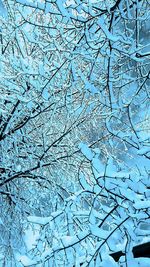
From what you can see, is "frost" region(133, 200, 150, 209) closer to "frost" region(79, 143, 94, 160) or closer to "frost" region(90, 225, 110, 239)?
"frost" region(90, 225, 110, 239)

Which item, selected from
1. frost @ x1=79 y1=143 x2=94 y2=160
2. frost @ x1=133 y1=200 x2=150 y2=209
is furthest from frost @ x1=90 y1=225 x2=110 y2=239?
frost @ x1=79 y1=143 x2=94 y2=160

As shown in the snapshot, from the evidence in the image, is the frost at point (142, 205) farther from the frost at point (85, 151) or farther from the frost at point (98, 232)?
the frost at point (85, 151)

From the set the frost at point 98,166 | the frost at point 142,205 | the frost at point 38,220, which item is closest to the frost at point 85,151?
the frost at point 98,166

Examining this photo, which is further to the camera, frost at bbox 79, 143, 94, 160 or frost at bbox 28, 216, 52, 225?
frost at bbox 28, 216, 52, 225

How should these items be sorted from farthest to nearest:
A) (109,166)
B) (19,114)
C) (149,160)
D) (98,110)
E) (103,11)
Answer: (98,110)
(19,114)
(103,11)
(149,160)
(109,166)

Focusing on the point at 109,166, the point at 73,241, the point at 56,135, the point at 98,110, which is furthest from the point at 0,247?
the point at 109,166

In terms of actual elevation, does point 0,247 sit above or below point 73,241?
above

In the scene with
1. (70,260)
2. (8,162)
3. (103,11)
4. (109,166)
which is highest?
(8,162)

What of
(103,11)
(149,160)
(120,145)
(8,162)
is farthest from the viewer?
(120,145)

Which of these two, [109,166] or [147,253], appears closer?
[109,166]

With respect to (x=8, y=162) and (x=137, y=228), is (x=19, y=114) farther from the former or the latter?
(x=137, y=228)

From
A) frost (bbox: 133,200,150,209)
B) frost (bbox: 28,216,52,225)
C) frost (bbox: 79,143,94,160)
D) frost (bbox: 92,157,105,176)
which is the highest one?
frost (bbox: 79,143,94,160)
